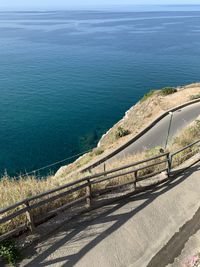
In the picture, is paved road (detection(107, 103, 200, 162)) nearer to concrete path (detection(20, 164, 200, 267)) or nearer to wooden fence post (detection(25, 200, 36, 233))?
concrete path (detection(20, 164, 200, 267))

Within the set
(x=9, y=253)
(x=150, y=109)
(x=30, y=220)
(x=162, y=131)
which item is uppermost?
(x=150, y=109)

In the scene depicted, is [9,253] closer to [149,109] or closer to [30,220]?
[30,220]

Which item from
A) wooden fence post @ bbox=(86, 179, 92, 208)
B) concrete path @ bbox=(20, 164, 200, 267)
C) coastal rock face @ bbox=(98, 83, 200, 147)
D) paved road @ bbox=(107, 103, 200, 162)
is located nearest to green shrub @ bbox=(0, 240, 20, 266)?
concrete path @ bbox=(20, 164, 200, 267)

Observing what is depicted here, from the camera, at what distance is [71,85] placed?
169 ft

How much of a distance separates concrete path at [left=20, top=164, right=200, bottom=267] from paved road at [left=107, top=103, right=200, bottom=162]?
11.6 meters

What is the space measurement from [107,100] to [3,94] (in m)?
16.3

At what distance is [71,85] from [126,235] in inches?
1773

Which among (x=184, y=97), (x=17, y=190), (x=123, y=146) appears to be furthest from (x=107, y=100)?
(x=17, y=190)

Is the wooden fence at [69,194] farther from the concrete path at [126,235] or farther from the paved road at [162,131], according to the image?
the paved road at [162,131]

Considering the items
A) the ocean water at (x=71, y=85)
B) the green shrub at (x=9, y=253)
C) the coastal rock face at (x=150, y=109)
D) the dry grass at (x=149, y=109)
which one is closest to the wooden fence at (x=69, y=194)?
the green shrub at (x=9, y=253)

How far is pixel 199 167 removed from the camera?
1201cm

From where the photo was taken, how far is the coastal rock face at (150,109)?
29516 mm

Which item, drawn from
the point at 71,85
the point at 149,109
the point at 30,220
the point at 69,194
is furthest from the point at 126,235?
the point at 71,85

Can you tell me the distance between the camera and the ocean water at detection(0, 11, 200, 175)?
30891 millimetres
